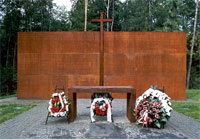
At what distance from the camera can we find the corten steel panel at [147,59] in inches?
354

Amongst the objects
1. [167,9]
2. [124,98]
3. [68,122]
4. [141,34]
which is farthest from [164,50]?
[167,9]

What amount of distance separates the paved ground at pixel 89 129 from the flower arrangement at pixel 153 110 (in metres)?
0.18

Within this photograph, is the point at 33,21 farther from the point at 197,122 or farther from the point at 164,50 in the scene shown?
the point at 197,122

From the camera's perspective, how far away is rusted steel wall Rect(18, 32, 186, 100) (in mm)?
8984

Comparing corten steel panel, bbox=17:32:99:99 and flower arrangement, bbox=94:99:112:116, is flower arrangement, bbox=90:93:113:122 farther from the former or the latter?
corten steel panel, bbox=17:32:99:99

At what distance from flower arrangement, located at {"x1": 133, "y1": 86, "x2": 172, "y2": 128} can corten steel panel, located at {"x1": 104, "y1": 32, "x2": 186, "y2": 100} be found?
171 inches

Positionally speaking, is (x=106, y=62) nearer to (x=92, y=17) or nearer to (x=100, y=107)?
(x=100, y=107)

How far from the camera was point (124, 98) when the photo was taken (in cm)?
908

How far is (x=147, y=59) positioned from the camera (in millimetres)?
8992

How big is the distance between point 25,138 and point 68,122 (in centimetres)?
126

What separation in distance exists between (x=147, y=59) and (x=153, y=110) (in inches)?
195

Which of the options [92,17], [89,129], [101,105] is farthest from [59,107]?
[92,17]

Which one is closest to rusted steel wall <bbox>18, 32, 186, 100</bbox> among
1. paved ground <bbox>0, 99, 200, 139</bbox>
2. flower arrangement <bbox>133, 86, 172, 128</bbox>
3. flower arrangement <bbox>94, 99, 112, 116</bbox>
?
paved ground <bbox>0, 99, 200, 139</bbox>

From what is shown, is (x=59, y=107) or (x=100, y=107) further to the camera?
(x=100, y=107)
